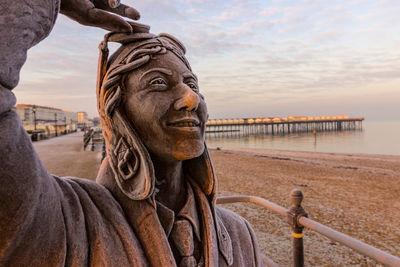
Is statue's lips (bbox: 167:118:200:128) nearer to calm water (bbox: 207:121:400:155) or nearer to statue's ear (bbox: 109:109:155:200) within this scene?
statue's ear (bbox: 109:109:155:200)

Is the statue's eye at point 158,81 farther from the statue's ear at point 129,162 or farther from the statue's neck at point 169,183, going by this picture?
the statue's neck at point 169,183

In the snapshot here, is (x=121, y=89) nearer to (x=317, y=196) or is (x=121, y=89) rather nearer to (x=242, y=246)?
(x=242, y=246)

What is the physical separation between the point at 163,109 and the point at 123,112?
19 centimetres

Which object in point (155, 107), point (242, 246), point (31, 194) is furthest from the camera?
point (242, 246)

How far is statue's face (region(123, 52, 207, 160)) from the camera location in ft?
4.04

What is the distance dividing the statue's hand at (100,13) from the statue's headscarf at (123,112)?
85 millimetres

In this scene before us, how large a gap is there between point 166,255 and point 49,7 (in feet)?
3.25

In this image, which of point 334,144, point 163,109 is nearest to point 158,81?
point 163,109

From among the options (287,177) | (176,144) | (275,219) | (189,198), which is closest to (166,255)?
(189,198)

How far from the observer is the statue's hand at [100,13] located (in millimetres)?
1011

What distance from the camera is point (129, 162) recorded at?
124 cm

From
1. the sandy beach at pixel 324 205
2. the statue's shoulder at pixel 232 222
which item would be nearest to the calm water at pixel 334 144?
the sandy beach at pixel 324 205

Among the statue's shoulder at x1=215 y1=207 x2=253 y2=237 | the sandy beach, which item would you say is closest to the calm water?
the sandy beach

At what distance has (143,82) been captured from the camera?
1.24 m
